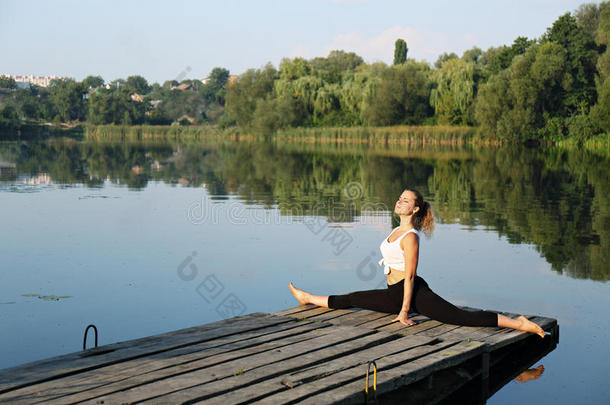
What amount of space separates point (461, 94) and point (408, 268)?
2200 inches

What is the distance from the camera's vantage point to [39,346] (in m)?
6.02

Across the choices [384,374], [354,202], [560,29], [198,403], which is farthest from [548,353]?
[560,29]

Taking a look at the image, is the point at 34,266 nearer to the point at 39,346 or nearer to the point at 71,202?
the point at 39,346

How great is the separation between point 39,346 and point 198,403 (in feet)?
8.89

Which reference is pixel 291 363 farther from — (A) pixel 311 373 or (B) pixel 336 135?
(B) pixel 336 135

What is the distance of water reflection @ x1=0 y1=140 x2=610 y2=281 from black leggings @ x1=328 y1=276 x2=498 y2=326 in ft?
12.4

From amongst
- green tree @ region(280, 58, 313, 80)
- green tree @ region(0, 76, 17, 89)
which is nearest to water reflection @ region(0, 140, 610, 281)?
green tree @ region(280, 58, 313, 80)

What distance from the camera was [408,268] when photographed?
5.83 m

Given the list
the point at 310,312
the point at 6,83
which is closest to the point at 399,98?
the point at 310,312

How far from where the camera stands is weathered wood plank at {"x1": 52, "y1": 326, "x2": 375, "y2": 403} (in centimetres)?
402

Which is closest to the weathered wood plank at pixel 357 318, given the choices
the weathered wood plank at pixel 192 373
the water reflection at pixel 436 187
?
the weathered wood plank at pixel 192 373

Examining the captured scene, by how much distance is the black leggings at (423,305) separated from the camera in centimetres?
589

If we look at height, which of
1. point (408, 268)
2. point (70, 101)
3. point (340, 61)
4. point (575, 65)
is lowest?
point (408, 268)

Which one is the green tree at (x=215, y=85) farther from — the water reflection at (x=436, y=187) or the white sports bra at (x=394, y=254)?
the white sports bra at (x=394, y=254)
